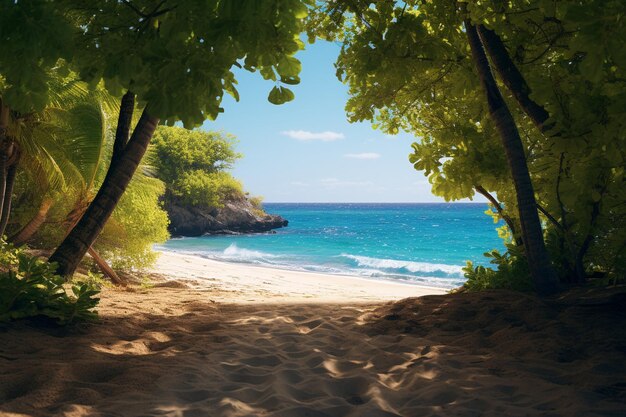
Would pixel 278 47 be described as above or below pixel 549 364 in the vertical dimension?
above

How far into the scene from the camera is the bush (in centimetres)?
631

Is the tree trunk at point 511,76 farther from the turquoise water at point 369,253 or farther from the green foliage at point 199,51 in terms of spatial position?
the turquoise water at point 369,253

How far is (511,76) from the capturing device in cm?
608

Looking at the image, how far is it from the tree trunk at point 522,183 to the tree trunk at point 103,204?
177 inches

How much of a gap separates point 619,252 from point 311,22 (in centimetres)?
516

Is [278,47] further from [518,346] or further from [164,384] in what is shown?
[518,346]

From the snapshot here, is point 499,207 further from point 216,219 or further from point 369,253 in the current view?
point 216,219

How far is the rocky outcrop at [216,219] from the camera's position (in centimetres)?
4441

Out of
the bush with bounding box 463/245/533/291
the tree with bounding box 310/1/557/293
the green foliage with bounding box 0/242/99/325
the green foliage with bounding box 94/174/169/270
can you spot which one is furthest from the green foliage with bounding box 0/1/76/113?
the green foliage with bounding box 94/174/169/270

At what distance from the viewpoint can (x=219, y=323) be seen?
5.80 metres

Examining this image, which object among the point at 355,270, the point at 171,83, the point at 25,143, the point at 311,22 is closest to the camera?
the point at 171,83

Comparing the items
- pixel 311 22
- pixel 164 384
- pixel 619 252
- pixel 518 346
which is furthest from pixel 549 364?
pixel 311 22

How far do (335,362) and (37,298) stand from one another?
9.81ft

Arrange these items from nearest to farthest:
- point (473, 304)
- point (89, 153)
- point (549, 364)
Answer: point (549, 364) → point (473, 304) → point (89, 153)
